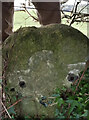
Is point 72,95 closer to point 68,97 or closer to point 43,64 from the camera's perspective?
point 68,97

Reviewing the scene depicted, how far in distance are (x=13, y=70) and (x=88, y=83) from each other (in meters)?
0.65

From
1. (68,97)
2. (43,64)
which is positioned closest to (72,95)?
(68,97)

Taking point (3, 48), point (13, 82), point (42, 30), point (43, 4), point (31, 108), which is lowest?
point (31, 108)

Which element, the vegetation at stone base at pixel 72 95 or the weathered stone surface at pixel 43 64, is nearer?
the vegetation at stone base at pixel 72 95

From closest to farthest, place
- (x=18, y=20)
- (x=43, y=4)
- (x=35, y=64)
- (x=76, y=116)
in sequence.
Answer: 1. (x=76, y=116)
2. (x=35, y=64)
3. (x=43, y=4)
4. (x=18, y=20)

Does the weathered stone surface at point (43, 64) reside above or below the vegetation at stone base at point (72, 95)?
above

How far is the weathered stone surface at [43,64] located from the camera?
55.4 inches

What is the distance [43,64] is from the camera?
141 cm

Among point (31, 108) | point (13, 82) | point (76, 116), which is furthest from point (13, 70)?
point (76, 116)

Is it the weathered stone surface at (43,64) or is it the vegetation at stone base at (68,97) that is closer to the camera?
the vegetation at stone base at (68,97)

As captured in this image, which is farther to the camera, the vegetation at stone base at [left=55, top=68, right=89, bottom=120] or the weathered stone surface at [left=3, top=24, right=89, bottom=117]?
the weathered stone surface at [left=3, top=24, right=89, bottom=117]

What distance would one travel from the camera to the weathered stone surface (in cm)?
141

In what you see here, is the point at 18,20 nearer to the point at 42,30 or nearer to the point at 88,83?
the point at 42,30

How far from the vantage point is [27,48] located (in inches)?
56.3
